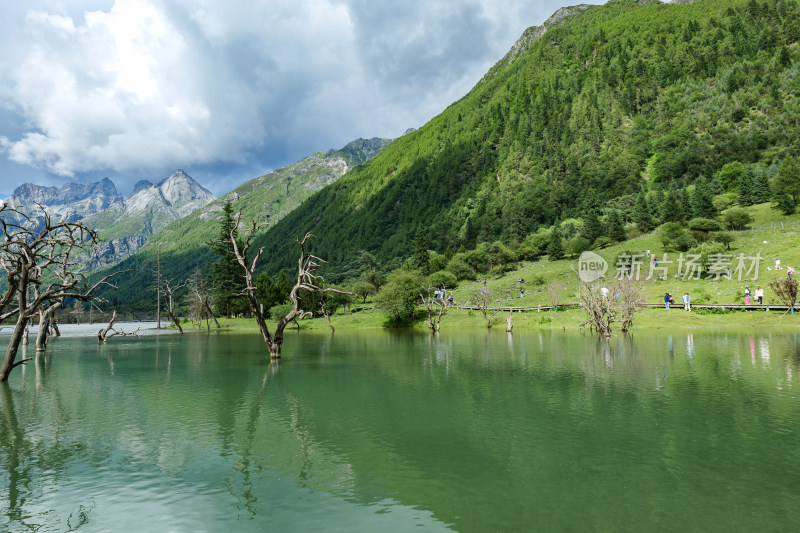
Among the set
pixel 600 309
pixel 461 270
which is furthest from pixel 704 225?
pixel 600 309

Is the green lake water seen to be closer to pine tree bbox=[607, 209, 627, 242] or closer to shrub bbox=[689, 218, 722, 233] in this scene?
shrub bbox=[689, 218, 722, 233]

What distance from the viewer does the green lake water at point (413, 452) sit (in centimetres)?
832

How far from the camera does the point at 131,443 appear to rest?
13430mm

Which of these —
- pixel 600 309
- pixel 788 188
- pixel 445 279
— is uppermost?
pixel 788 188

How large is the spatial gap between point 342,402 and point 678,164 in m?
170

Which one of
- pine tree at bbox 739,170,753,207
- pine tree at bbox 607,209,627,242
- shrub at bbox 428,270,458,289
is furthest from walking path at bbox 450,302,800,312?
pine tree at bbox 739,170,753,207

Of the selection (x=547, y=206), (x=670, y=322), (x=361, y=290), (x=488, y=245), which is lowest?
(x=670, y=322)

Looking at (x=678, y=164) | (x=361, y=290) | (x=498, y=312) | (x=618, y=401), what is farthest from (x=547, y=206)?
(x=618, y=401)

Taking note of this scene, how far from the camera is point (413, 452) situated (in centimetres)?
1200

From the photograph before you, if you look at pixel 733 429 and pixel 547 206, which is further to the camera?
pixel 547 206

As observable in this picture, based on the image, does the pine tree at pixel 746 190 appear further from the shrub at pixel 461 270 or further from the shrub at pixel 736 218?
the shrub at pixel 461 270

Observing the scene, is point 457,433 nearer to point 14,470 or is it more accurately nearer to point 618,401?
point 618,401

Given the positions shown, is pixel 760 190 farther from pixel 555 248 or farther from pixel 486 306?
pixel 486 306

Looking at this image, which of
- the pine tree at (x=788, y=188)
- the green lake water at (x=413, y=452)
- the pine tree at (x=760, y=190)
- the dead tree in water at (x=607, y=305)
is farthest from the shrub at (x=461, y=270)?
the green lake water at (x=413, y=452)
